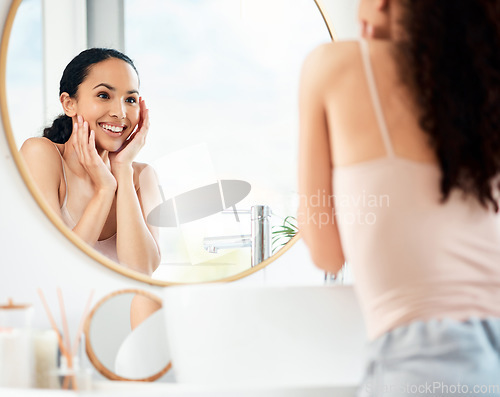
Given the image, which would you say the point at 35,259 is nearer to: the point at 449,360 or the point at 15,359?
the point at 15,359

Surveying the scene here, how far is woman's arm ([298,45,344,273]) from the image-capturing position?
0.89m

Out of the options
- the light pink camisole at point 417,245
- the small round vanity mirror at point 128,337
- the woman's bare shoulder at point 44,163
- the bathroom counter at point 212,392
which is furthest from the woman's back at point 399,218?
the woman's bare shoulder at point 44,163

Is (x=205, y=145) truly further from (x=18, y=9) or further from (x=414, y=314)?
(x=414, y=314)

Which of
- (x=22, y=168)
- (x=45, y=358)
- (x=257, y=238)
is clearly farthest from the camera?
(x=257, y=238)

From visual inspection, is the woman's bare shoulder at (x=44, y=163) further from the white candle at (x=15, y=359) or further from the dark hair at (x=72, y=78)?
the white candle at (x=15, y=359)

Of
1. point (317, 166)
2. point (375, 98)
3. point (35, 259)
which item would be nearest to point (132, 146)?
point (35, 259)

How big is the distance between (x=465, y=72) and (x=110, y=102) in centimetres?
73

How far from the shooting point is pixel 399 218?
82 centimetres

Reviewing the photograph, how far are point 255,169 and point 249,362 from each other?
1.71 feet

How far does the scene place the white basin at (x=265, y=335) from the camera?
1.08 meters

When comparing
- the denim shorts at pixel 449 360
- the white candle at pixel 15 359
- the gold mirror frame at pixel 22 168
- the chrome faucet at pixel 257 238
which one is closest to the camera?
the denim shorts at pixel 449 360

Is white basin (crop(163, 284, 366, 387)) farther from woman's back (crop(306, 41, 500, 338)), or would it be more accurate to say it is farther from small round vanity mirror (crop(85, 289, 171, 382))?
woman's back (crop(306, 41, 500, 338))

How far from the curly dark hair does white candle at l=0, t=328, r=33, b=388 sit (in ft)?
2.38

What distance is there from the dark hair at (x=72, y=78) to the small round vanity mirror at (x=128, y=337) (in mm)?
339
